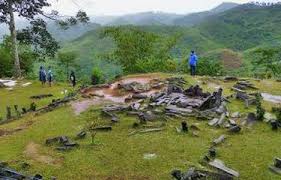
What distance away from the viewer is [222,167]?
69.7 ft

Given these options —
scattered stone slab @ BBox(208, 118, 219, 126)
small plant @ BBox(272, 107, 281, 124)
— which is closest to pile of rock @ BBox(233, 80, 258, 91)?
small plant @ BBox(272, 107, 281, 124)

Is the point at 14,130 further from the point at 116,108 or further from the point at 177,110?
the point at 177,110

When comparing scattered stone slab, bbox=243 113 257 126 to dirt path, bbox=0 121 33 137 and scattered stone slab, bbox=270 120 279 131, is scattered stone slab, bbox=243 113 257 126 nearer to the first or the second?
scattered stone slab, bbox=270 120 279 131

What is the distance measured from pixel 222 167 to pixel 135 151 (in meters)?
4.94

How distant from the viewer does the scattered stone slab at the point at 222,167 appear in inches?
813

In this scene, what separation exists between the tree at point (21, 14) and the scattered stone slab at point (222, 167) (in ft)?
144

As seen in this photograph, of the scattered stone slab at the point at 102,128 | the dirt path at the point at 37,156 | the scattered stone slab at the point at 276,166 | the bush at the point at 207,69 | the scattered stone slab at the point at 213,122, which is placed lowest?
the bush at the point at 207,69

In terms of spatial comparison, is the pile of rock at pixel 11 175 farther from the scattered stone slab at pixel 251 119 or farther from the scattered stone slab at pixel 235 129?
the scattered stone slab at pixel 251 119

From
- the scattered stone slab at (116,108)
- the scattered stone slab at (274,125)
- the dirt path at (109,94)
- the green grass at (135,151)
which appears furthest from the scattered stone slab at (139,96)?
the scattered stone slab at (274,125)

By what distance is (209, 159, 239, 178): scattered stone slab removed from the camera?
2065 cm

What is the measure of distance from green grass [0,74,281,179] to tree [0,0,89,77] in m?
33.0

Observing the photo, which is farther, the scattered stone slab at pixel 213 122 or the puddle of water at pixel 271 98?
the puddle of water at pixel 271 98

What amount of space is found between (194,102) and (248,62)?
157m

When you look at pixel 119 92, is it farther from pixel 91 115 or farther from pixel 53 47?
pixel 53 47
